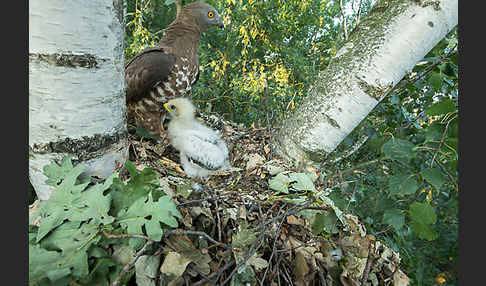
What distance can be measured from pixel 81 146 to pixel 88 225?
217mm

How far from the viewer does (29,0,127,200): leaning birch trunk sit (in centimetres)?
64

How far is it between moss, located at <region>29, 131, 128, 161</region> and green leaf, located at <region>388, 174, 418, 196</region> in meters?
0.75

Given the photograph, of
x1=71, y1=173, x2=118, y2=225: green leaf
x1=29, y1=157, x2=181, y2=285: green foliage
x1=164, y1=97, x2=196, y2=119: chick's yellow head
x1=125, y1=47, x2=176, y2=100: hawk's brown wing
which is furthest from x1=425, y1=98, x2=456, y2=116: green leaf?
x1=125, y1=47, x2=176, y2=100: hawk's brown wing

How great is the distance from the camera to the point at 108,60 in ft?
2.35

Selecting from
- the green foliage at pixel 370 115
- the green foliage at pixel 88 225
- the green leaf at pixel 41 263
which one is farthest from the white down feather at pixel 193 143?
the green leaf at pixel 41 263

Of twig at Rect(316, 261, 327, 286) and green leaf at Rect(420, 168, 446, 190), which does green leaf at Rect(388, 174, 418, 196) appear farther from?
twig at Rect(316, 261, 327, 286)

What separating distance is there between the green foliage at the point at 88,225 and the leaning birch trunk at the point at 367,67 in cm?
63

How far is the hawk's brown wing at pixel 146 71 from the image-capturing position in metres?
1.53

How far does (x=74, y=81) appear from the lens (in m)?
0.67

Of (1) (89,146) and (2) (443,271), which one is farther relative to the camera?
(2) (443,271)

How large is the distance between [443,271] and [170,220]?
2.44 m

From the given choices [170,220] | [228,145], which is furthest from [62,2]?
[228,145]

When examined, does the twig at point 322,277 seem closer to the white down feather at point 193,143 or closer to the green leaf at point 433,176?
the green leaf at point 433,176

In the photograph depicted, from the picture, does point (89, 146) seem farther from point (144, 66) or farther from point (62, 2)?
point (144, 66)
